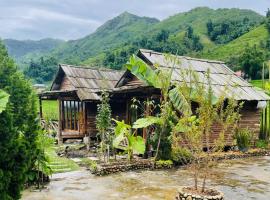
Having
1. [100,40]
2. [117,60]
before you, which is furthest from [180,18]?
[117,60]

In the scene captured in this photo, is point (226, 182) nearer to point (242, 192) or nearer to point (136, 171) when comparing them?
point (242, 192)

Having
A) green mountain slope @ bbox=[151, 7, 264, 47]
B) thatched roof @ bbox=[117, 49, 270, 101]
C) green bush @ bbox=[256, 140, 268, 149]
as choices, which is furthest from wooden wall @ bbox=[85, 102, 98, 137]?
green mountain slope @ bbox=[151, 7, 264, 47]

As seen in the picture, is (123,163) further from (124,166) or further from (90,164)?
(90,164)

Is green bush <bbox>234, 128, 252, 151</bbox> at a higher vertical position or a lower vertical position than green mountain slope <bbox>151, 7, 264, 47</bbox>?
lower

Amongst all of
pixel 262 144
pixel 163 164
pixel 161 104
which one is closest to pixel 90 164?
pixel 163 164

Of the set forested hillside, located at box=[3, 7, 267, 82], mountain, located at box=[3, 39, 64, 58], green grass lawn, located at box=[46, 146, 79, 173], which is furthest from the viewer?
mountain, located at box=[3, 39, 64, 58]

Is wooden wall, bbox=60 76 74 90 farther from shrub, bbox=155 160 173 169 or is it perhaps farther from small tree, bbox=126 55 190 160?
shrub, bbox=155 160 173 169

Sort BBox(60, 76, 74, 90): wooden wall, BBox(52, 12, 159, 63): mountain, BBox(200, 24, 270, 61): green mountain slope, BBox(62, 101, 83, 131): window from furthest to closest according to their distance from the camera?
BBox(52, 12, 159, 63): mountain → BBox(200, 24, 270, 61): green mountain slope → BBox(60, 76, 74, 90): wooden wall → BBox(62, 101, 83, 131): window

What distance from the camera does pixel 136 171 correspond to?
1309cm

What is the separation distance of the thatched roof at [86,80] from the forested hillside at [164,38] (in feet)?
21.4

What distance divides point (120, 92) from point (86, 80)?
4.38 m

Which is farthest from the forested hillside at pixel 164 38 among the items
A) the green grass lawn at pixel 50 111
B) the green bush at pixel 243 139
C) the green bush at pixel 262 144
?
the green grass lawn at pixel 50 111

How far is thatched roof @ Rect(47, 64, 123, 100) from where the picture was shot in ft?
64.1

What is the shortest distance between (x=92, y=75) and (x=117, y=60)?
90.6 ft
